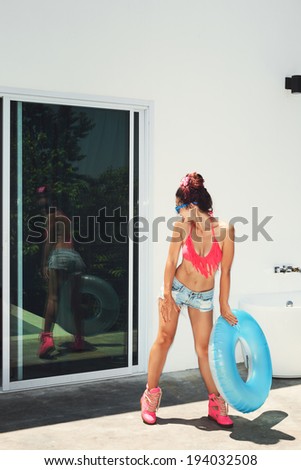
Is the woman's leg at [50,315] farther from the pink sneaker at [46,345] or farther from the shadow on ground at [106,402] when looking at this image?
the shadow on ground at [106,402]

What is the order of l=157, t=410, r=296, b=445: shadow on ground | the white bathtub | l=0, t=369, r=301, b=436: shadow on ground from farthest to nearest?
the white bathtub, l=0, t=369, r=301, b=436: shadow on ground, l=157, t=410, r=296, b=445: shadow on ground

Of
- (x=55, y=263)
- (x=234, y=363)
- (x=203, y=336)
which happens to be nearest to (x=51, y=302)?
(x=55, y=263)

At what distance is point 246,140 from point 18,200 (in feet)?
7.01

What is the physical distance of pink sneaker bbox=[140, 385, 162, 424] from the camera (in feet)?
14.5

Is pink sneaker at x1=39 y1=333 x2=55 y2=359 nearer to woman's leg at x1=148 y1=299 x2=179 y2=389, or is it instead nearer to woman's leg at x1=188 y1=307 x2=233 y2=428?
woman's leg at x1=148 y1=299 x2=179 y2=389

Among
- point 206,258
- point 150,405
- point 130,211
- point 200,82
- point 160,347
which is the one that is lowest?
point 150,405

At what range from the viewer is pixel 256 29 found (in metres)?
6.06

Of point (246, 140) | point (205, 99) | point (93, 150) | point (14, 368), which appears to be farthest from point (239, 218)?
point (14, 368)

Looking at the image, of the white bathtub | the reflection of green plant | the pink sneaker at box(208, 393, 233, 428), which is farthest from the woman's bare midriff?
the white bathtub

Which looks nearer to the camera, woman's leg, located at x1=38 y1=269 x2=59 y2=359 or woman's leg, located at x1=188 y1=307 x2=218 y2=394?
woman's leg, located at x1=188 y1=307 x2=218 y2=394

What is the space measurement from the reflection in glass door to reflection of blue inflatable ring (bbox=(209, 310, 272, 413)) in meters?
1.38

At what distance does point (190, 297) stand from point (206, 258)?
10.8 inches

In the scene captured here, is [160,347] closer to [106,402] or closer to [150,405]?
[150,405]

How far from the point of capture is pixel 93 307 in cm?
546
